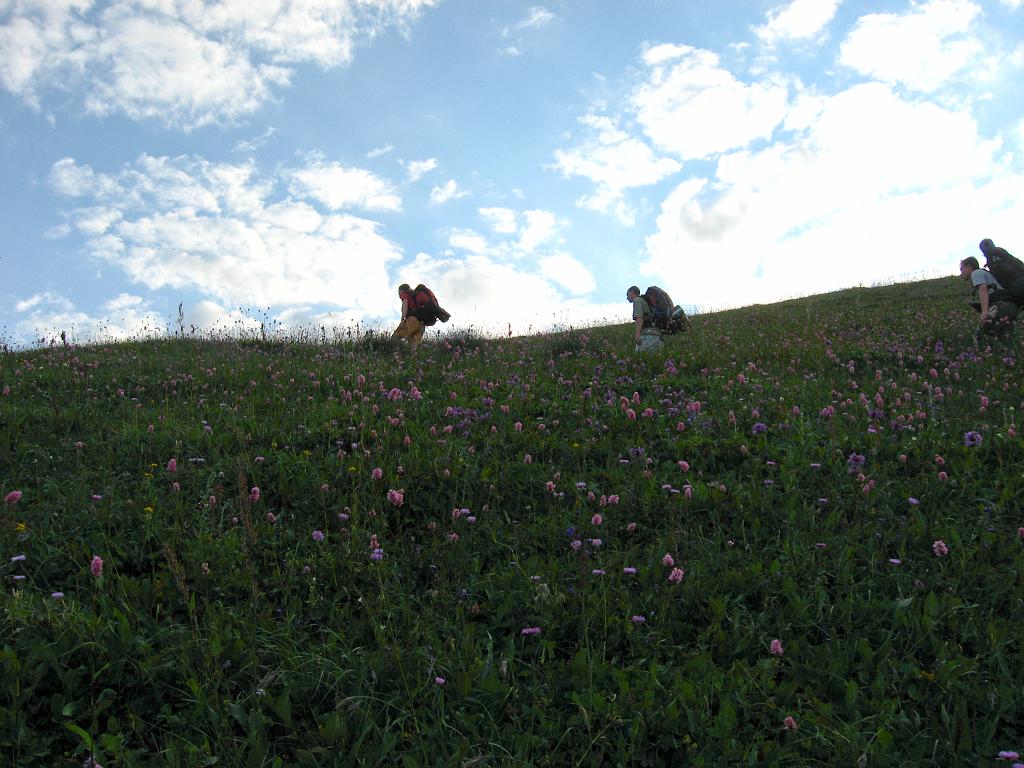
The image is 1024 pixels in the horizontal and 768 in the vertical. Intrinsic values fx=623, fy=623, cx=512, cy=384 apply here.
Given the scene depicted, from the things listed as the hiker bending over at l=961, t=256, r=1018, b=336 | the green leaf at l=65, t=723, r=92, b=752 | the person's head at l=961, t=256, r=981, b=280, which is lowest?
the green leaf at l=65, t=723, r=92, b=752

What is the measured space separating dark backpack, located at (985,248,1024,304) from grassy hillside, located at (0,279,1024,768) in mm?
4466

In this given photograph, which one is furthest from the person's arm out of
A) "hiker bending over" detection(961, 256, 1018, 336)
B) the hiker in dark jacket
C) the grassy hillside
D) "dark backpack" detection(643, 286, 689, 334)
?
the hiker in dark jacket

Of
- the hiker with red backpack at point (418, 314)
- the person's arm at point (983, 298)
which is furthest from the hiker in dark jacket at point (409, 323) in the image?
the person's arm at point (983, 298)

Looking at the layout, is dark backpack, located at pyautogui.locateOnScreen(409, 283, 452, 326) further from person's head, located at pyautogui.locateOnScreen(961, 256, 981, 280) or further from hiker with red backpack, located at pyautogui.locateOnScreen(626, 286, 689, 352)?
person's head, located at pyautogui.locateOnScreen(961, 256, 981, 280)

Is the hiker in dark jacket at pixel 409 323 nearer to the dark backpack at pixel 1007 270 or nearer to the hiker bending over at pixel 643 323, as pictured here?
the hiker bending over at pixel 643 323

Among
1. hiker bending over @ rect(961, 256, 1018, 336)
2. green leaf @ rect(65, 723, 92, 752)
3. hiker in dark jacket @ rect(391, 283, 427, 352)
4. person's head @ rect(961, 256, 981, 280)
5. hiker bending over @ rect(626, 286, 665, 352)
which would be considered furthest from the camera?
hiker in dark jacket @ rect(391, 283, 427, 352)

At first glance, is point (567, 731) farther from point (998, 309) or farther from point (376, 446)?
point (998, 309)

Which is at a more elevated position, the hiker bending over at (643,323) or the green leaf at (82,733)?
the hiker bending over at (643,323)

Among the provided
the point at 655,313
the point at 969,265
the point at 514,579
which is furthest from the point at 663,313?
the point at 514,579

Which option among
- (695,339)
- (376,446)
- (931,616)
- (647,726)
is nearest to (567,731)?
(647,726)

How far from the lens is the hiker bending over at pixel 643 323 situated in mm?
12539

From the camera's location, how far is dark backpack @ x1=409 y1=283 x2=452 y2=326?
14078 millimetres

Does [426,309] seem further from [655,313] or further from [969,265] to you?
[969,265]

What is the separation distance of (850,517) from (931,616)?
4.21 feet
